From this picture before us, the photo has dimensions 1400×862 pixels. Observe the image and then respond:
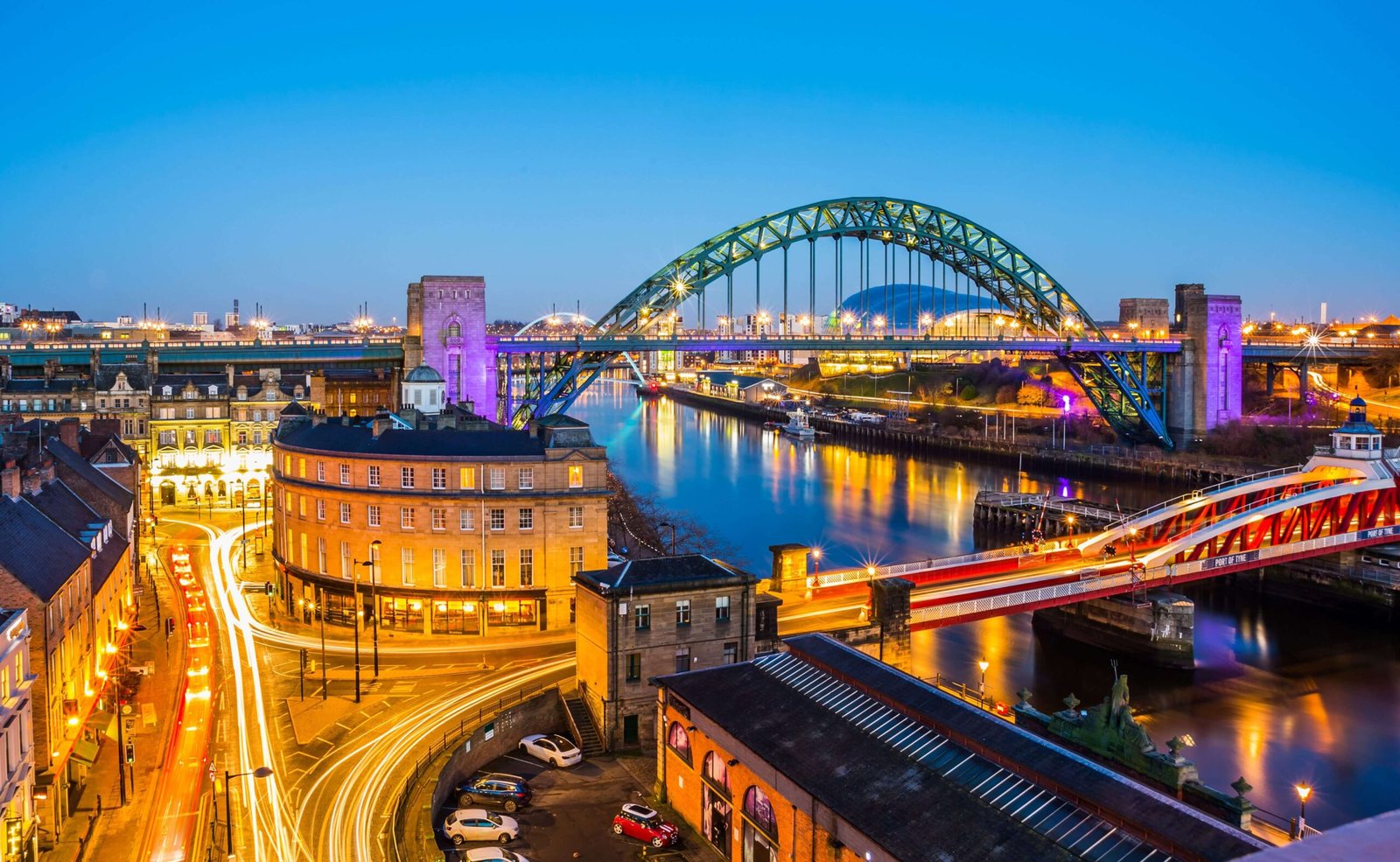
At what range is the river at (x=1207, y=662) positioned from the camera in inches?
1000

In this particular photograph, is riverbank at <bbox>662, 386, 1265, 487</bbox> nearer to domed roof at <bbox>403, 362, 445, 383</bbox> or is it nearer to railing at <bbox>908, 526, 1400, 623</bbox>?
railing at <bbox>908, 526, 1400, 623</bbox>

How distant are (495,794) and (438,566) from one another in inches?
432

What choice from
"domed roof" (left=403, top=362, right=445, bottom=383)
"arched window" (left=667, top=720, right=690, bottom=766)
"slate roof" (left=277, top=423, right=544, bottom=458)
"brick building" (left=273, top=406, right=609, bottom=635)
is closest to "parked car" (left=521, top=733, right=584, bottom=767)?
"arched window" (left=667, top=720, right=690, bottom=766)

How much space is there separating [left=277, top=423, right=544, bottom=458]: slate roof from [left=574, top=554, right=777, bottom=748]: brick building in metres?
7.78

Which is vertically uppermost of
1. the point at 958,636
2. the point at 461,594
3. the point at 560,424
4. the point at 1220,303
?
the point at 1220,303

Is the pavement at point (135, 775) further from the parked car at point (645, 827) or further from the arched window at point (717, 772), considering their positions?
the arched window at point (717, 772)

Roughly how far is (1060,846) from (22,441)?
34.7 m

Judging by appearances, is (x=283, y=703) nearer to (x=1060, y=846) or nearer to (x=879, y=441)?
(x=1060, y=846)

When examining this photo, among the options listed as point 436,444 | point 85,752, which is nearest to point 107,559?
point 85,752

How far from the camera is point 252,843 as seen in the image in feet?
57.3

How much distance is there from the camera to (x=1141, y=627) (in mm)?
32312

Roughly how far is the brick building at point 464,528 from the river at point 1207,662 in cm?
1034

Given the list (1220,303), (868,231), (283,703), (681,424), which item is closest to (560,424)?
(283,703)

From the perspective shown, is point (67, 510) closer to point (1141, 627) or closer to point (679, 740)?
point (679, 740)
